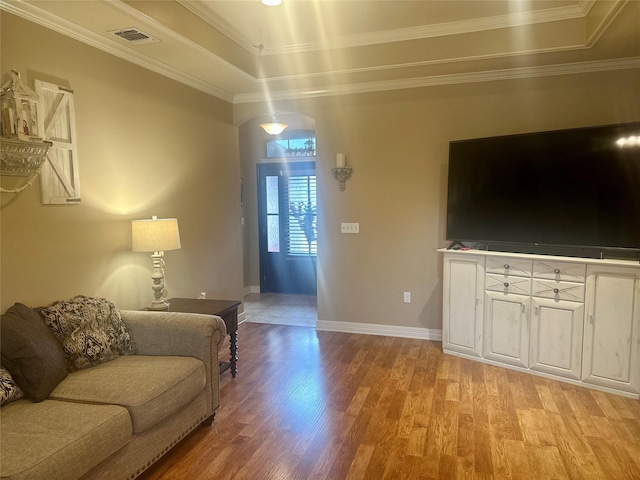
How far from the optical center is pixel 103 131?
121 inches

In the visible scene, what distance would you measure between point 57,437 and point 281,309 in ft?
13.4

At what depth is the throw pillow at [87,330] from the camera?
2.41 meters

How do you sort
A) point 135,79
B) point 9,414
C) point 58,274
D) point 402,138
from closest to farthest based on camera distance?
1. point 9,414
2. point 58,274
3. point 135,79
4. point 402,138

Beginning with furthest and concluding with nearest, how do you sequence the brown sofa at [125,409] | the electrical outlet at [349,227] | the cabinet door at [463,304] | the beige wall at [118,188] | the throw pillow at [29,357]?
the electrical outlet at [349,227]
the cabinet door at [463,304]
the beige wall at [118,188]
the throw pillow at [29,357]
the brown sofa at [125,409]

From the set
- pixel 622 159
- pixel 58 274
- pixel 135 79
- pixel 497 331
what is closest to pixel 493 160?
pixel 622 159

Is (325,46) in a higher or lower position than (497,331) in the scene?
higher

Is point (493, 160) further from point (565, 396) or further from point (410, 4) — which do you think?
point (565, 396)

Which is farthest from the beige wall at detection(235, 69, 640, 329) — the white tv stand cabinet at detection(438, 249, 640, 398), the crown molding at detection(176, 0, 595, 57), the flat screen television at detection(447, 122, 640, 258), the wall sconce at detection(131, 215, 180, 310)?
the wall sconce at detection(131, 215, 180, 310)

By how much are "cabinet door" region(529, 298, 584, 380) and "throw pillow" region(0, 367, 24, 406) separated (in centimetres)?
357

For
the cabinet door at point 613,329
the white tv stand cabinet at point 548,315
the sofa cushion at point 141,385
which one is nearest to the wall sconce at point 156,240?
the sofa cushion at point 141,385

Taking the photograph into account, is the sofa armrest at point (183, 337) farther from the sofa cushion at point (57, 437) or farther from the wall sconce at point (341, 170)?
the wall sconce at point (341, 170)

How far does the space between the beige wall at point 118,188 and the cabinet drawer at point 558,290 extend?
309 centimetres

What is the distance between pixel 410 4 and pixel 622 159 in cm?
195

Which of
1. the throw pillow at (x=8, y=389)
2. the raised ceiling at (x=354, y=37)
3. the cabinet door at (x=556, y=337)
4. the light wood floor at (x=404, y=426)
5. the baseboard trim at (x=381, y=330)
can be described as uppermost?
the raised ceiling at (x=354, y=37)
